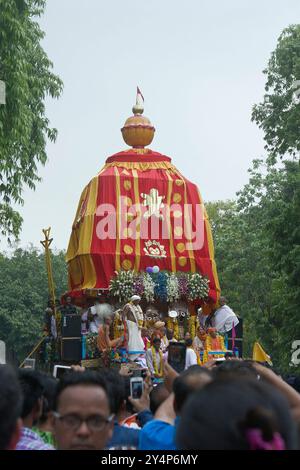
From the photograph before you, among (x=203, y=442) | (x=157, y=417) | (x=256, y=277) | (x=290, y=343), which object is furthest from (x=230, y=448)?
(x=256, y=277)

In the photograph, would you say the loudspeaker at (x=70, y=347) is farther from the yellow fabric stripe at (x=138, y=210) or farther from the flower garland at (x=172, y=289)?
the yellow fabric stripe at (x=138, y=210)

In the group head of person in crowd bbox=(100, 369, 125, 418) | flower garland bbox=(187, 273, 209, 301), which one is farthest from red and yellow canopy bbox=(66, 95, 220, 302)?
head of person in crowd bbox=(100, 369, 125, 418)

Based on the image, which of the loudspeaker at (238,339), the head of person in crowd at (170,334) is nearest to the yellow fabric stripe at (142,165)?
the loudspeaker at (238,339)

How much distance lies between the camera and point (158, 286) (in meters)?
30.2

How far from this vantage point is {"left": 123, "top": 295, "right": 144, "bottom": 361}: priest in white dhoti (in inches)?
998

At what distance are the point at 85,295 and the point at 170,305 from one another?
2.79 metres

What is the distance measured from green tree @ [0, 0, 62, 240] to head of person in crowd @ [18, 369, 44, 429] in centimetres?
1519

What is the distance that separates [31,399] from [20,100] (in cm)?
1594

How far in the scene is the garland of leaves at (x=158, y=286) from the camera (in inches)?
1177

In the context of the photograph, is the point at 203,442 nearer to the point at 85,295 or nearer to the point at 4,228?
the point at 4,228

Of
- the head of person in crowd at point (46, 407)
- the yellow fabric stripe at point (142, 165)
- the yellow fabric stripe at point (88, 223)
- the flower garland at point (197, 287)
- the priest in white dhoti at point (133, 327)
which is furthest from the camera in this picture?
the yellow fabric stripe at point (142, 165)

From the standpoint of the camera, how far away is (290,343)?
1138 inches

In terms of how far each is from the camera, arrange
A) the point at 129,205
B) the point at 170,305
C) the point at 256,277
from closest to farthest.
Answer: the point at 170,305 < the point at 129,205 < the point at 256,277

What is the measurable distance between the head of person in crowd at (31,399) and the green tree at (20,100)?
598 inches
